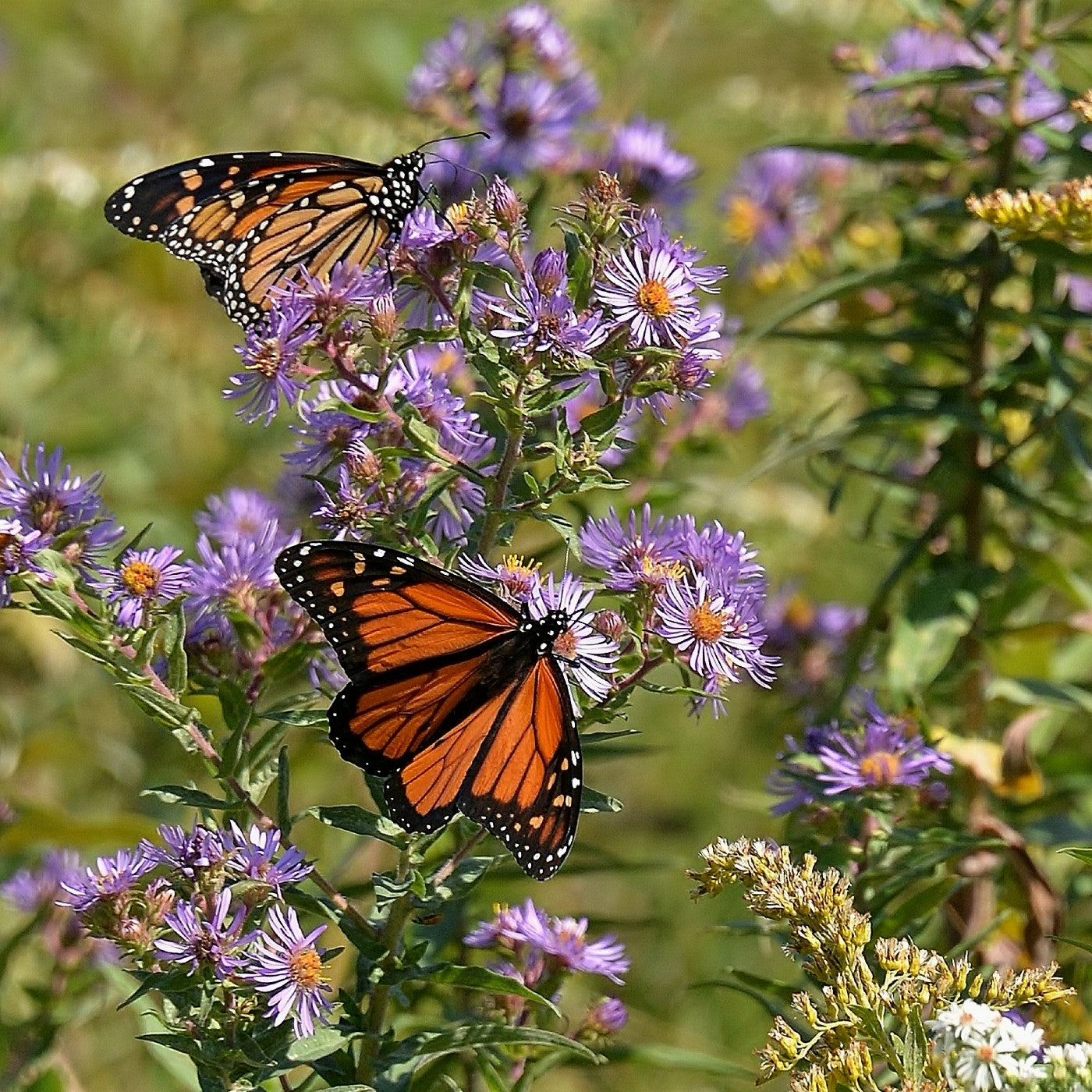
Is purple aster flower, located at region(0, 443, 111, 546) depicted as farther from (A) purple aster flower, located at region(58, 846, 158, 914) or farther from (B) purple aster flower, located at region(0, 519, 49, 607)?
(A) purple aster flower, located at region(58, 846, 158, 914)

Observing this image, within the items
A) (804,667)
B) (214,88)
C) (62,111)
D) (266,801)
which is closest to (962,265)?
(804,667)

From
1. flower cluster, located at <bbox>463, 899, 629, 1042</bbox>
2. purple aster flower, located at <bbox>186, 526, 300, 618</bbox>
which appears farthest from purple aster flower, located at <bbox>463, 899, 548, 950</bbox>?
purple aster flower, located at <bbox>186, 526, 300, 618</bbox>

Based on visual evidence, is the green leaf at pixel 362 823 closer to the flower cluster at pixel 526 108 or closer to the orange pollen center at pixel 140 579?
the orange pollen center at pixel 140 579

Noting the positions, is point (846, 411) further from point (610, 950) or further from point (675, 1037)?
point (610, 950)

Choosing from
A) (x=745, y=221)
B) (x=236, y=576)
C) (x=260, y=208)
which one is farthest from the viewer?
(x=745, y=221)

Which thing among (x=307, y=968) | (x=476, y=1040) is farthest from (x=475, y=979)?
(x=307, y=968)

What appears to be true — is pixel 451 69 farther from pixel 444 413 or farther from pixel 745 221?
pixel 444 413
